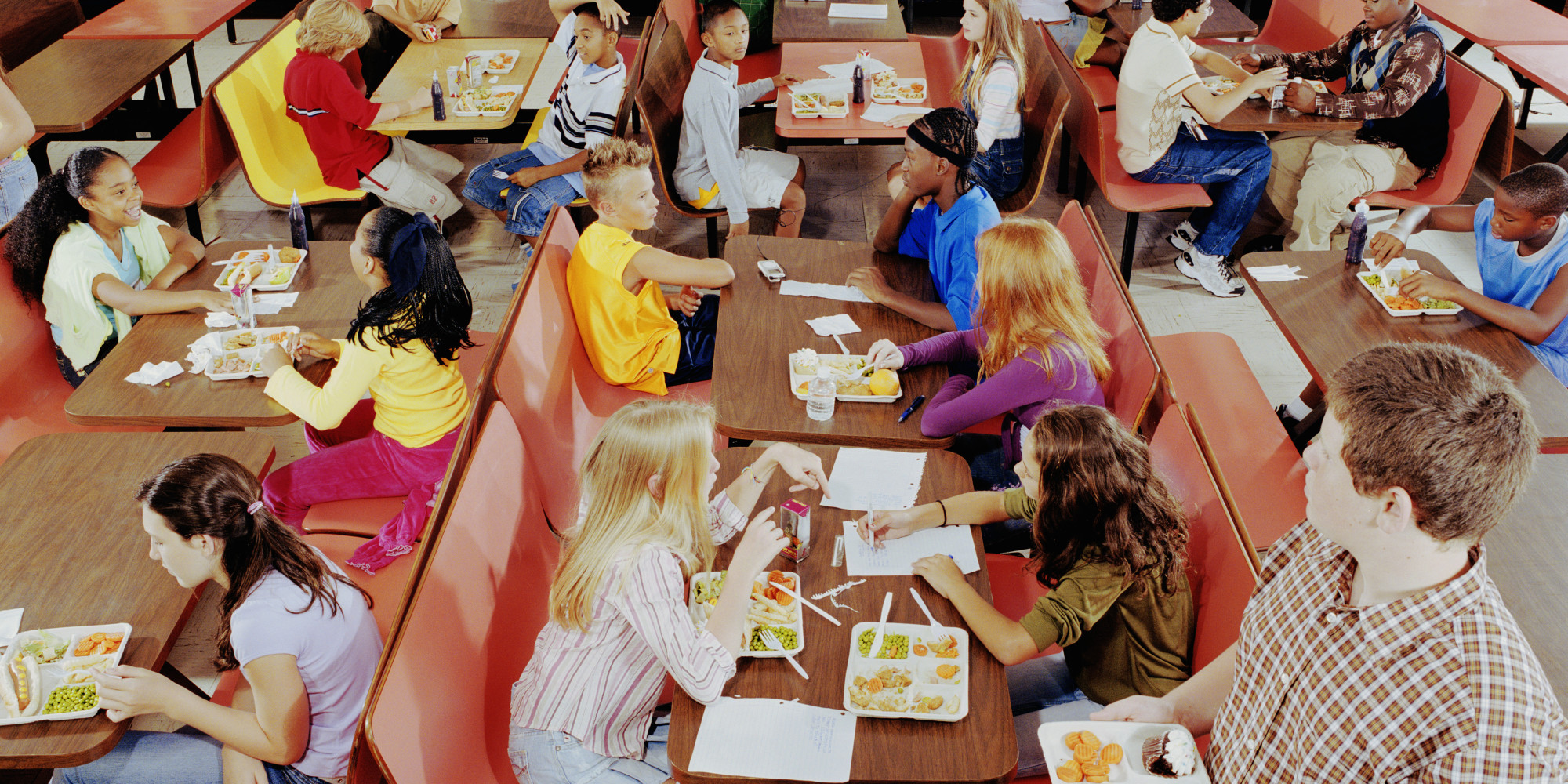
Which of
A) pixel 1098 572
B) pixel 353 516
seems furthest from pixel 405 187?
pixel 1098 572

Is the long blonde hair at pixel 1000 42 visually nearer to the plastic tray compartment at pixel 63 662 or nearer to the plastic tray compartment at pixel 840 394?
the plastic tray compartment at pixel 840 394

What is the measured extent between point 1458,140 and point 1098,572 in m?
4.03

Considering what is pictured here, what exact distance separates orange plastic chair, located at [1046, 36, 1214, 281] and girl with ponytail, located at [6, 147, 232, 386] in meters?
3.75

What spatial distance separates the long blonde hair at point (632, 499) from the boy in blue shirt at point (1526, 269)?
2820 mm

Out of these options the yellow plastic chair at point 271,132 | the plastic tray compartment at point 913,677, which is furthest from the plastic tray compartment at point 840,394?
the yellow plastic chair at point 271,132

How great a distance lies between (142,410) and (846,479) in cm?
217

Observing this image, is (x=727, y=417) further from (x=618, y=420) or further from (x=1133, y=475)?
(x=1133, y=475)

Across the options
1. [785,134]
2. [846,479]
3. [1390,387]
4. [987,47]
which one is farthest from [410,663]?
[987,47]

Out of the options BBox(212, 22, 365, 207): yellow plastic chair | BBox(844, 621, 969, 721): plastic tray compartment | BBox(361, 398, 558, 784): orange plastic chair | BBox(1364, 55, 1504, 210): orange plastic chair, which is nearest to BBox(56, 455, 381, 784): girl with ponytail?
BBox(361, 398, 558, 784): orange plastic chair

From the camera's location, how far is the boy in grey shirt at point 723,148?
504cm

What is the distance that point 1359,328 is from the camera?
3.73 meters

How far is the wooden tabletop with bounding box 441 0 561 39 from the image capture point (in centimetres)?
646

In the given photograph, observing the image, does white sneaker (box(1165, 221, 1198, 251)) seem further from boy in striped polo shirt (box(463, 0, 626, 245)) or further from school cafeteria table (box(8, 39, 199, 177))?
school cafeteria table (box(8, 39, 199, 177))

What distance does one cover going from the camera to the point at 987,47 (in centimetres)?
511
